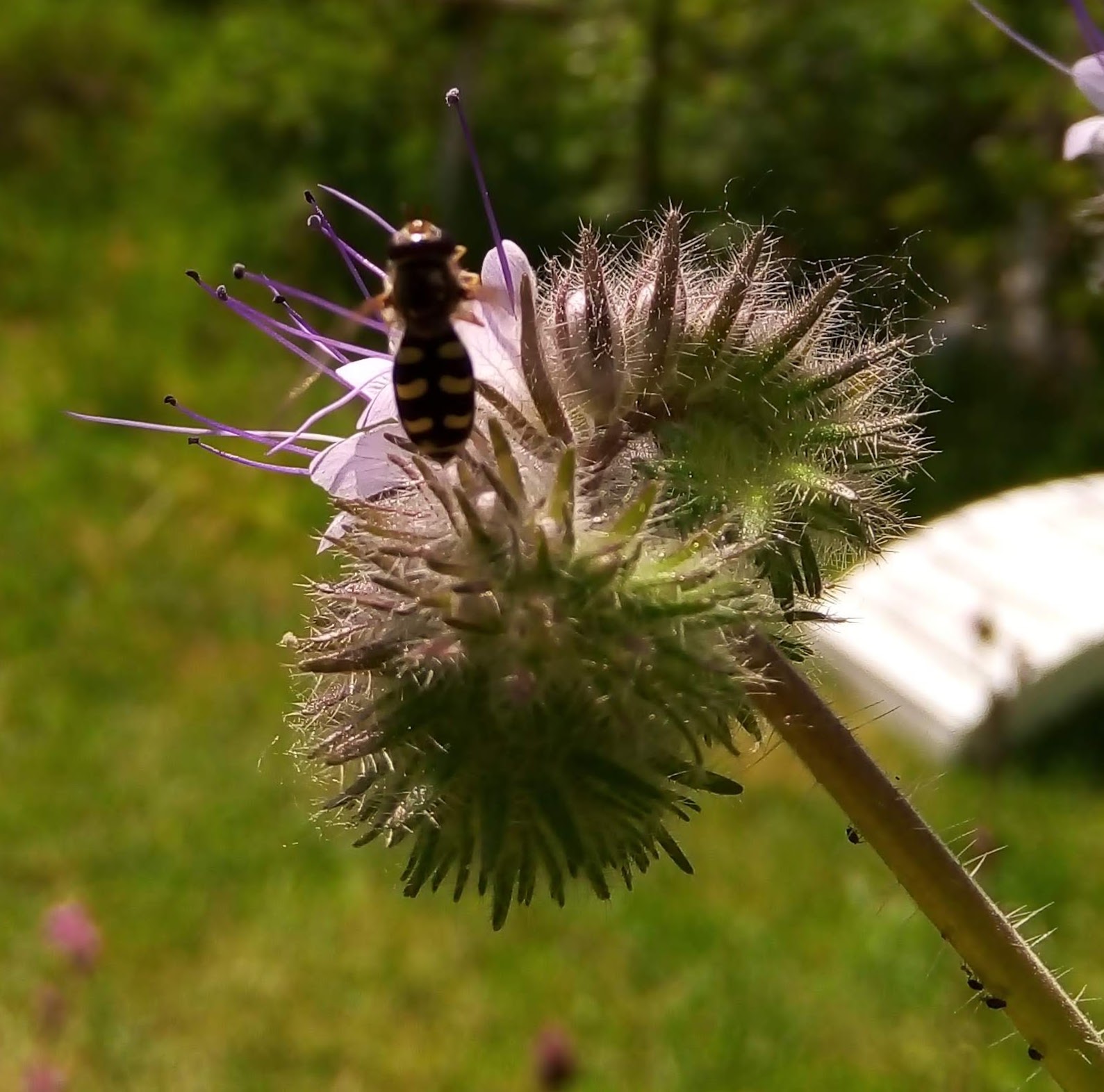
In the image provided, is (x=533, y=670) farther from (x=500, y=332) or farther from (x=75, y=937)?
(x=75, y=937)

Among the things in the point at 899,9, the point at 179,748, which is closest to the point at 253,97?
the point at 899,9

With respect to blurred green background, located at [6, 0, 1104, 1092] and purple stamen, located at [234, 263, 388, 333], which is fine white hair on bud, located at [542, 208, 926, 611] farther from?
blurred green background, located at [6, 0, 1104, 1092]

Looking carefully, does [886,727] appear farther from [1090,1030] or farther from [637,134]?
[1090,1030]

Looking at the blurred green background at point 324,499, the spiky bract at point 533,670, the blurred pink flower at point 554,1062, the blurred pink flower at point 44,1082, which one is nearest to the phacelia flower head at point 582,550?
the spiky bract at point 533,670

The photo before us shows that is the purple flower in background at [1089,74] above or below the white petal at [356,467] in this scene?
above

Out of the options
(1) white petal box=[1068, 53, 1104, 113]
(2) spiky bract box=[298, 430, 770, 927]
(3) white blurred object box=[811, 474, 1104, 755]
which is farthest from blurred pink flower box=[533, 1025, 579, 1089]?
(1) white petal box=[1068, 53, 1104, 113]

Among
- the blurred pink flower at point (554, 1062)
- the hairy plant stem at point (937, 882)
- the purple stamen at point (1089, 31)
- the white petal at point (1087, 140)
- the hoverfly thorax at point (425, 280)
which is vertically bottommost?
the blurred pink flower at point (554, 1062)

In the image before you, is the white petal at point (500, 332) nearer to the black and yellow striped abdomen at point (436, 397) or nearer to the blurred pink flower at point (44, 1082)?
the black and yellow striped abdomen at point (436, 397)
